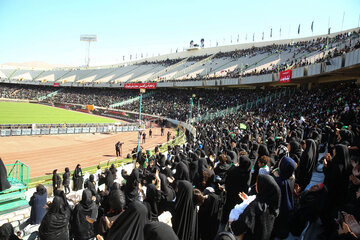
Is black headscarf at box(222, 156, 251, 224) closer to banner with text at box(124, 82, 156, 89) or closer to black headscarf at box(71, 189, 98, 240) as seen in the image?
black headscarf at box(71, 189, 98, 240)

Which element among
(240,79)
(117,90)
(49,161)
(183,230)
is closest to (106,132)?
(49,161)

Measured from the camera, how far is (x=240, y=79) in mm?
41688

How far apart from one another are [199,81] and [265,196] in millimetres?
48708

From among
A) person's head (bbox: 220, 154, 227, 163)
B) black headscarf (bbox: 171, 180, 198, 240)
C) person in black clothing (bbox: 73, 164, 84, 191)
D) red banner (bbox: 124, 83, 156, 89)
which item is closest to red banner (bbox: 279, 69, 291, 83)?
person in black clothing (bbox: 73, 164, 84, 191)

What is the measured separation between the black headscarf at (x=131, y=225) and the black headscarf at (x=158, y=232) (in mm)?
564

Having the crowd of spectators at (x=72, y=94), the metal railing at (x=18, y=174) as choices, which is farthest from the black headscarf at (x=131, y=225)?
the crowd of spectators at (x=72, y=94)

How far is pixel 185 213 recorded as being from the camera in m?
3.92

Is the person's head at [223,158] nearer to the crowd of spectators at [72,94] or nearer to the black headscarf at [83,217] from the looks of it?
the black headscarf at [83,217]

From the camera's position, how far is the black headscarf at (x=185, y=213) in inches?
153

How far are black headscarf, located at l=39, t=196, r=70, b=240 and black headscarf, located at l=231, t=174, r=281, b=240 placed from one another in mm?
3654

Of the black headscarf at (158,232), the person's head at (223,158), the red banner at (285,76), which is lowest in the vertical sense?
the person's head at (223,158)

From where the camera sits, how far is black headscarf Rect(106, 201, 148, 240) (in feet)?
10.2

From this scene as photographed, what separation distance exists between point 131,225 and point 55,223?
9.26 feet

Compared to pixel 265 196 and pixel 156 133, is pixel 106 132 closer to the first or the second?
pixel 156 133
